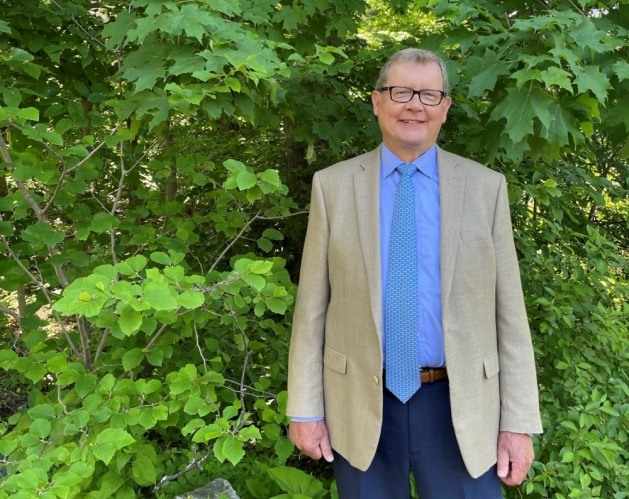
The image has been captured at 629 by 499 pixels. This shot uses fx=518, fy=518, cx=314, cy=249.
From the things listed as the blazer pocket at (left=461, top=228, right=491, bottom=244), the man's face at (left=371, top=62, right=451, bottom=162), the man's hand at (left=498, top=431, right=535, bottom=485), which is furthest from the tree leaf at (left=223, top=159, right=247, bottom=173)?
the man's hand at (left=498, top=431, right=535, bottom=485)

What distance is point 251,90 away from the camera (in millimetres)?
1874

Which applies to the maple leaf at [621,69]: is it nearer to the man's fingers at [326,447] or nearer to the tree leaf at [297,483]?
the man's fingers at [326,447]

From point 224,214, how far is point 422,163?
132 centimetres

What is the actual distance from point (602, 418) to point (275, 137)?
383 cm

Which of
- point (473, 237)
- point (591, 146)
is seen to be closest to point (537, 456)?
point (473, 237)

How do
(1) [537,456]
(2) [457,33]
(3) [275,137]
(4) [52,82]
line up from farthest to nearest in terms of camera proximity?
(3) [275,137] → (4) [52,82] → (1) [537,456] → (2) [457,33]

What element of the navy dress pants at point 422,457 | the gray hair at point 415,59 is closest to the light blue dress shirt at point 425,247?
the navy dress pants at point 422,457

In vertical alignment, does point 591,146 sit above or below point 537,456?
above

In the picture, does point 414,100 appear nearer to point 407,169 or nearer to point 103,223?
point 407,169

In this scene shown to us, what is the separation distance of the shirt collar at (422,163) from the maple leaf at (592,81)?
0.49 m

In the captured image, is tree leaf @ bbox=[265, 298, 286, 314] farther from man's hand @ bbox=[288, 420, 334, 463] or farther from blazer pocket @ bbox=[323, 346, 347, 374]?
man's hand @ bbox=[288, 420, 334, 463]

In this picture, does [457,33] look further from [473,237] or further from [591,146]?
[591,146]

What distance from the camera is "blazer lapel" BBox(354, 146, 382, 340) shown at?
5.19 feet

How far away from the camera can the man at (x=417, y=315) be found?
159cm
